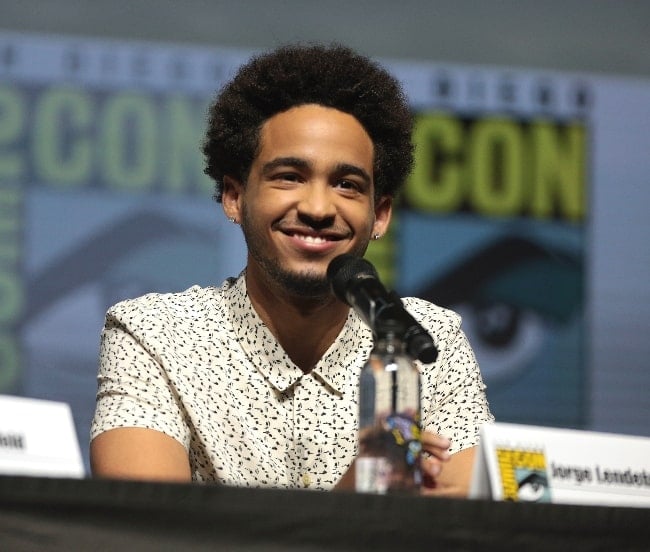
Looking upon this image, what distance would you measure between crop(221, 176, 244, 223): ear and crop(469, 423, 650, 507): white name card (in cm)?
96

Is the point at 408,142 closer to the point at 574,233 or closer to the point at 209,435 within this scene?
the point at 209,435

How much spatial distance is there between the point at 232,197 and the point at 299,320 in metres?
0.29

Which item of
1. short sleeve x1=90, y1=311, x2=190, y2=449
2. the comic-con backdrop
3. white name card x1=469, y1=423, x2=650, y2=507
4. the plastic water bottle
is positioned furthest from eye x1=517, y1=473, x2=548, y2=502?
the comic-con backdrop

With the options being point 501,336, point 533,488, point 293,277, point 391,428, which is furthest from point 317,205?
point 501,336

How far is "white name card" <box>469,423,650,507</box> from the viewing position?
52.2 inches

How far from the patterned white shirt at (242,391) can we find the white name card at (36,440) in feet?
1.73

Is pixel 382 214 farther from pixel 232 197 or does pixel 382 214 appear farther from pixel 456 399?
pixel 456 399

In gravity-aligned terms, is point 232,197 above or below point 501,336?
above

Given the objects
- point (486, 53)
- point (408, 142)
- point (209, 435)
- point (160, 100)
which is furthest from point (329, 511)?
point (486, 53)

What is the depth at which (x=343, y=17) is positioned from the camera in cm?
363

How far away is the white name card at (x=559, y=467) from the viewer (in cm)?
133

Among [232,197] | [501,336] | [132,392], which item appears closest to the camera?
[132,392]

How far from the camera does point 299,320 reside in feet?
6.86

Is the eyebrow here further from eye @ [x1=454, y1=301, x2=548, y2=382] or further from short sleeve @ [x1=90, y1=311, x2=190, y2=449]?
eye @ [x1=454, y1=301, x2=548, y2=382]
